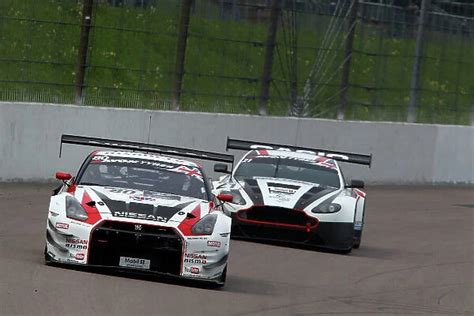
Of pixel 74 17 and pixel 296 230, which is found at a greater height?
pixel 74 17

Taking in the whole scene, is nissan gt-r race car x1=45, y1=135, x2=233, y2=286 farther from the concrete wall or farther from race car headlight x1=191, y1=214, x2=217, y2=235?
the concrete wall

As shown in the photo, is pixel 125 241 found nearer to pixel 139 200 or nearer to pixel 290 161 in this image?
pixel 139 200

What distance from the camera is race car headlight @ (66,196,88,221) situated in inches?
489

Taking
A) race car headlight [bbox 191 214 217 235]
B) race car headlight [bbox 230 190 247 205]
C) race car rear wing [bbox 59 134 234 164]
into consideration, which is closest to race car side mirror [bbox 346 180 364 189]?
race car headlight [bbox 230 190 247 205]

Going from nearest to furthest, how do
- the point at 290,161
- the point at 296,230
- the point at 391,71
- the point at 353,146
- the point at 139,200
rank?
1. the point at 139,200
2. the point at 296,230
3. the point at 290,161
4. the point at 353,146
5. the point at 391,71

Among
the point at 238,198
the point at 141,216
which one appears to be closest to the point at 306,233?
the point at 238,198

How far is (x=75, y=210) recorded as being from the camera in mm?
12508

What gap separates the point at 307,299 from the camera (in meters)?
12.4

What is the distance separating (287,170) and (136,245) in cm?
660

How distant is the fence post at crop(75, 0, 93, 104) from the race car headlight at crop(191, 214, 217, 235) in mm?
11070

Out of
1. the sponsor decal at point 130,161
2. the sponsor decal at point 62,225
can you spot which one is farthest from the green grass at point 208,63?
the sponsor decal at point 62,225

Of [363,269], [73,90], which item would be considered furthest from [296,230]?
[73,90]

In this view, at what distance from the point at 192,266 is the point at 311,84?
17208 mm

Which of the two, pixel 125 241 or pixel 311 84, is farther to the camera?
pixel 311 84
